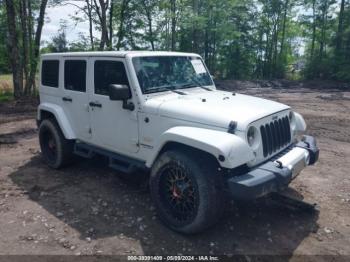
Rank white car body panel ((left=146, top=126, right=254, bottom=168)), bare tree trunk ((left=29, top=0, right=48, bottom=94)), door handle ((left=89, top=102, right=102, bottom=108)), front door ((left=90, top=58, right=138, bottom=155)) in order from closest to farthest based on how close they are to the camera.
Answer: white car body panel ((left=146, top=126, right=254, bottom=168))
front door ((left=90, top=58, right=138, bottom=155))
door handle ((left=89, top=102, right=102, bottom=108))
bare tree trunk ((left=29, top=0, right=48, bottom=94))

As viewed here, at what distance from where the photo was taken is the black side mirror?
3889 mm

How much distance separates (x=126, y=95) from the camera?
4039 mm

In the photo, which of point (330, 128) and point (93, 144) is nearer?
point (93, 144)

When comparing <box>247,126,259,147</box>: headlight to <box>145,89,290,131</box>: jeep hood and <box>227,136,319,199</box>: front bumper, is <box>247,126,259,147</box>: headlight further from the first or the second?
<box>227,136,319,199</box>: front bumper

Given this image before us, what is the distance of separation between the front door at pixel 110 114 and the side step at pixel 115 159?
84mm

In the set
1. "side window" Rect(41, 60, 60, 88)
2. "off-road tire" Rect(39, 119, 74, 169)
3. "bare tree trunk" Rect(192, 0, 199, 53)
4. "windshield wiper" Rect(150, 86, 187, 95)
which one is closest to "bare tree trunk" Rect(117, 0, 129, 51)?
"bare tree trunk" Rect(192, 0, 199, 53)

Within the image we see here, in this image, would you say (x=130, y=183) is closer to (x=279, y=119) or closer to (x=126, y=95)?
(x=126, y=95)

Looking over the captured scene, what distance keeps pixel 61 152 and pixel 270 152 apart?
3.48 metres

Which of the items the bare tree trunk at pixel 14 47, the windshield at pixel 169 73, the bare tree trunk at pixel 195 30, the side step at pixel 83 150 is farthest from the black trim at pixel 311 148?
the bare tree trunk at pixel 195 30

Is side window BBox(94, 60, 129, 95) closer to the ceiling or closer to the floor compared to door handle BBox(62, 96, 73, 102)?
closer to the ceiling

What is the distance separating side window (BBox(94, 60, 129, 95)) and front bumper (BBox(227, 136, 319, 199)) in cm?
196

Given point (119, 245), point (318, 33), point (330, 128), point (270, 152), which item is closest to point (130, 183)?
point (119, 245)

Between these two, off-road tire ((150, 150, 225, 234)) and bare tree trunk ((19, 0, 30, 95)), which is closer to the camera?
off-road tire ((150, 150, 225, 234))

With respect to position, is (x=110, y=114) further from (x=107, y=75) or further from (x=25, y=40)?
(x=25, y=40)
